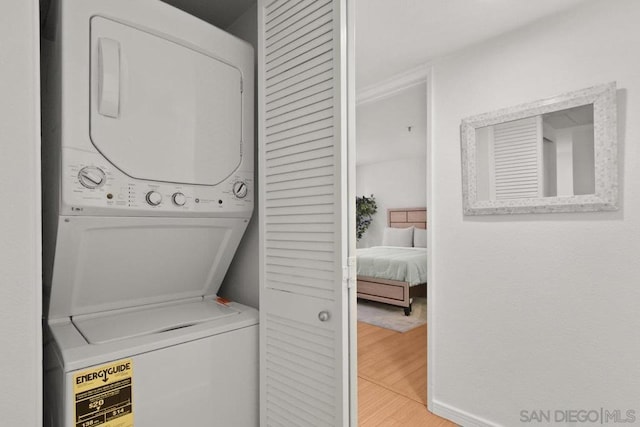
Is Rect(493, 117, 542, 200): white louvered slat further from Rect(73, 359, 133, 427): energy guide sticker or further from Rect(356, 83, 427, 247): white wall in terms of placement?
Rect(73, 359, 133, 427): energy guide sticker

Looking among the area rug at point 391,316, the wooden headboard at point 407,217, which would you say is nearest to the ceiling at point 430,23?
the area rug at point 391,316

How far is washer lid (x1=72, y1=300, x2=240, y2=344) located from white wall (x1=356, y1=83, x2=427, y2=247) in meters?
2.08

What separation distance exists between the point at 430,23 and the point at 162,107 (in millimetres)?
1497

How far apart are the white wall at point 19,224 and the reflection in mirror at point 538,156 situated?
6.85 feet

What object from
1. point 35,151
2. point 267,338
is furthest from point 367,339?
point 35,151

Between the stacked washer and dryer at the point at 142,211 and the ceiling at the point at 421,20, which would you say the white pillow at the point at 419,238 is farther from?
the stacked washer and dryer at the point at 142,211

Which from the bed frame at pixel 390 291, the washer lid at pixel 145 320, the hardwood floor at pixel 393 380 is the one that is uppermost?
the washer lid at pixel 145 320

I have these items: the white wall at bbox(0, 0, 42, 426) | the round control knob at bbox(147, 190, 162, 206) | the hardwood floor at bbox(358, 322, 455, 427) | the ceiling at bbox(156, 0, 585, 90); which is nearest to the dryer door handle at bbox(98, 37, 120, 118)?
the round control knob at bbox(147, 190, 162, 206)

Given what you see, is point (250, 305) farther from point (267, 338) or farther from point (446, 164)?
point (446, 164)

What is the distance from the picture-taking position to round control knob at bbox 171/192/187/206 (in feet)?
3.88

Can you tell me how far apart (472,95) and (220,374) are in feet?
6.71

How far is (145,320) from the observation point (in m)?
1.22

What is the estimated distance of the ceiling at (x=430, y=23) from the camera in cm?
170

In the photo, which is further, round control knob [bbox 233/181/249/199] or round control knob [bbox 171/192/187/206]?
round control knob [bbox 233/181/249/199]
